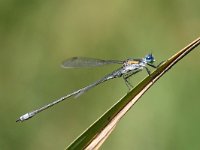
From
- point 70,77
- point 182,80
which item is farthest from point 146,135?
point 70,77

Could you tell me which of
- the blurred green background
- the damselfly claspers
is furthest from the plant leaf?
the blurred green background

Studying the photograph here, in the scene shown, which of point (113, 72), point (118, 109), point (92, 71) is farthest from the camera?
point (92, 71)

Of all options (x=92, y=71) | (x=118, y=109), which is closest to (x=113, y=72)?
(x=118, y=109)

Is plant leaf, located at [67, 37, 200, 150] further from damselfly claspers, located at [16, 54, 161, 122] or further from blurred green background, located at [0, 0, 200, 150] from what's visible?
blurred green background, located at [0, 0, 200, 150]

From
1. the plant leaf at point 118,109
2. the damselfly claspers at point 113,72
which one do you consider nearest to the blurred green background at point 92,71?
the damselfly claspers at point 113,72

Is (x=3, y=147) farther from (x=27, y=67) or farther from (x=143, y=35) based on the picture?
(x=143, y=35)

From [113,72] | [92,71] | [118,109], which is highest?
[92,71]

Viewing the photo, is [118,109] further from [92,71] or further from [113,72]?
[92,71]

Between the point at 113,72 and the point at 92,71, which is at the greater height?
the point at 92,71

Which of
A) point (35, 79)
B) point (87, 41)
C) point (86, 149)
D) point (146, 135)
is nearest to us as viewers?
point (86, 149)
